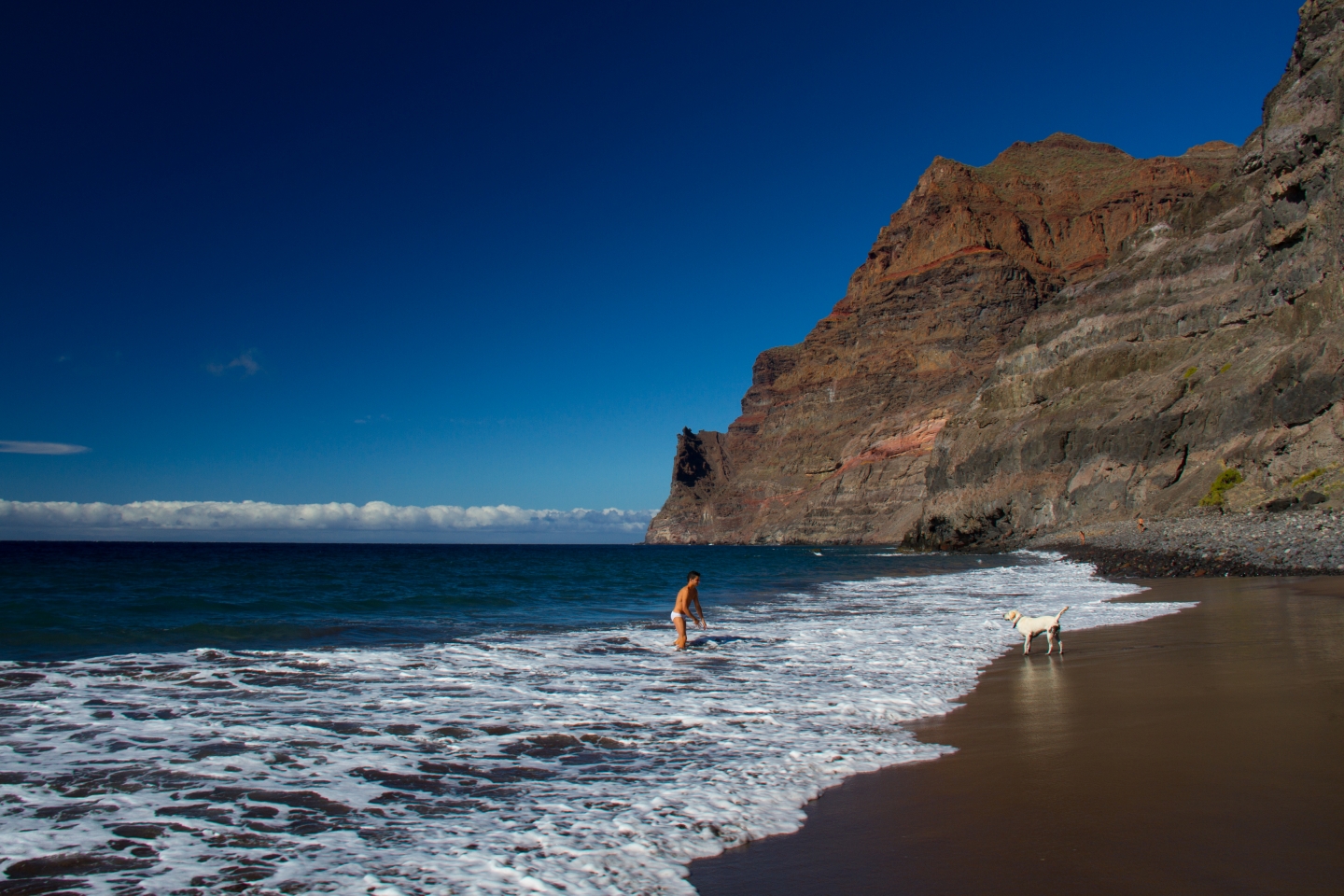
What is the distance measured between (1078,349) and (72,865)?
7021cm

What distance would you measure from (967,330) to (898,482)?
3469cm

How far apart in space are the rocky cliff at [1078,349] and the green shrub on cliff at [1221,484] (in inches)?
32.5

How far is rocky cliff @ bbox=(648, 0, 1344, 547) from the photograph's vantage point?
37062mm

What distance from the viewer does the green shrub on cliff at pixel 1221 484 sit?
35688 millimetres

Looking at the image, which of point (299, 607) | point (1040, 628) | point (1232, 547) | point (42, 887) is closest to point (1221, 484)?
point (1232, 547)

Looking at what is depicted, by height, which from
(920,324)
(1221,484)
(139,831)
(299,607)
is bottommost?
(299,607)

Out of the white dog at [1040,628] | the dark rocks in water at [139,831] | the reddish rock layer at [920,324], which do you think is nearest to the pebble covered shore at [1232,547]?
the white dog at [1040,628]

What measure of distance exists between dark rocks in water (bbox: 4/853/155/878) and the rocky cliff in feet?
128

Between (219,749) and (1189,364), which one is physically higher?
(1189,364)

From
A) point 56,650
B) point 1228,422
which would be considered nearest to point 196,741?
point 56,650

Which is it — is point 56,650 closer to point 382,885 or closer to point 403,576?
point 382,885

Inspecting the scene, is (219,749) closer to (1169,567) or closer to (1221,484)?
(1169,567)

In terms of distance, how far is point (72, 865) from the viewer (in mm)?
3775

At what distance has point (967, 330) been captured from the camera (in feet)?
408
